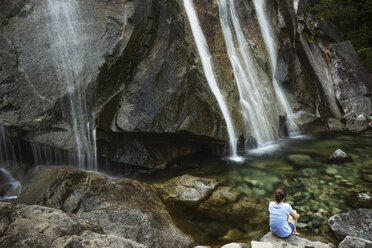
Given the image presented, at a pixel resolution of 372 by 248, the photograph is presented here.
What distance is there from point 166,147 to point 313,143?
600cm

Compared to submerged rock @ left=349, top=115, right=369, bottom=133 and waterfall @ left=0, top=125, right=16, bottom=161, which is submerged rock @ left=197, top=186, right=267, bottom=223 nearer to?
waterfall @ left=0, top=125, right=16, bottom=161

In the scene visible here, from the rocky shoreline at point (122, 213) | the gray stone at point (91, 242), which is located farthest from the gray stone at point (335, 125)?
the gray stone at point (91, 242)

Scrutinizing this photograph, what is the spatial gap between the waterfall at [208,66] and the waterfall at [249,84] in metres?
1.00

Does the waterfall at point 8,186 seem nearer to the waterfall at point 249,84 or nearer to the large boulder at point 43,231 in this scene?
the large boulder at point 43,231

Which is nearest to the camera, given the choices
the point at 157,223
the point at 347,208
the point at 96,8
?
the point at 157,223

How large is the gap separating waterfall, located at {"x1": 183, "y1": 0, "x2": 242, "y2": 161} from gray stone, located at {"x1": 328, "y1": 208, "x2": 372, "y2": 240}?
377cm

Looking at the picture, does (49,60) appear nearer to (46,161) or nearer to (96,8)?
(96,8)

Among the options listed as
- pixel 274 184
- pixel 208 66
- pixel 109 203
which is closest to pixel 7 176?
pixel 109 203

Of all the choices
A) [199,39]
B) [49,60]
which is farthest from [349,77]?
[49,60]

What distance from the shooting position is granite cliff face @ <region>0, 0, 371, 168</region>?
6719mm

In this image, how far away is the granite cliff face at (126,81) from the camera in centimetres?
672

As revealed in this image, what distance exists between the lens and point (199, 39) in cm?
934

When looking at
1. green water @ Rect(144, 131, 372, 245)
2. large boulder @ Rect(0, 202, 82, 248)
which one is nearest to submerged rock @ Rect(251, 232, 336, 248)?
green water @ Rect(144, 131, 372, 245)

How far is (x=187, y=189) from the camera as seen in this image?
648 cm
